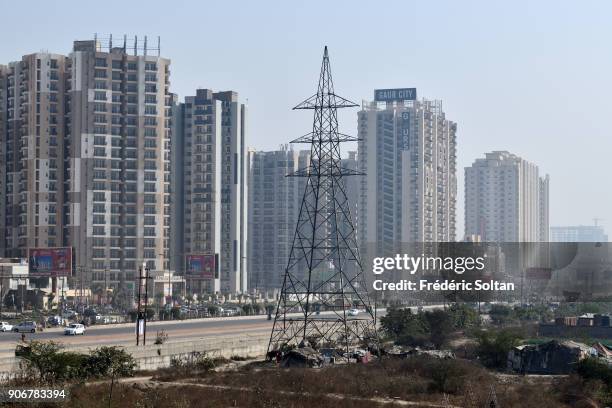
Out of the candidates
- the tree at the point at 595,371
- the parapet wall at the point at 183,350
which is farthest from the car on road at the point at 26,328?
the tree at the point at 595,371

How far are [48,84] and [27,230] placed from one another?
63.7ft

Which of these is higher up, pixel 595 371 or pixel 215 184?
pixel 215 184

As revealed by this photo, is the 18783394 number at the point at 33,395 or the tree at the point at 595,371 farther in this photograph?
the tree at the point at 595,371

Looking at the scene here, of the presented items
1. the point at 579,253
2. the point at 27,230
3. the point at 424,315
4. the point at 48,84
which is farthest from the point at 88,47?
the point at 424,315

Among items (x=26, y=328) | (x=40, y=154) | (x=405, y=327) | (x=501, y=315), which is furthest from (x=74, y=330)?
(x=40, y=154)

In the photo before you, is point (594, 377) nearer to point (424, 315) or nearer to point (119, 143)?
point (424, 315)

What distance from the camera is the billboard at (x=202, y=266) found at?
15212cm

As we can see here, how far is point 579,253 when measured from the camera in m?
146

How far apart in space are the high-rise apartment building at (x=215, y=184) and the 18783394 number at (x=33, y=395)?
433 feet

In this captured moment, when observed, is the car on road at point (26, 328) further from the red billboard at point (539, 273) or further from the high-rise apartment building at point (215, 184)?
the high-rise apartment building at point (215, 184)

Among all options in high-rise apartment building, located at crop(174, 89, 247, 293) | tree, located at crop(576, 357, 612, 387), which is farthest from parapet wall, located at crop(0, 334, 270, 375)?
high-rise apartment building, located at crop(174, 89, 247, 293)

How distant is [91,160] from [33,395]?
112 meters

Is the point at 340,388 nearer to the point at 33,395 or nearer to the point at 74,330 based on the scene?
the point at 33,395

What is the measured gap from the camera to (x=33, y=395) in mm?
36750
